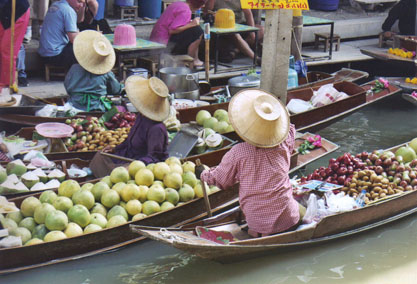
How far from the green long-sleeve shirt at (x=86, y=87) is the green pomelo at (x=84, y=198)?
220cm

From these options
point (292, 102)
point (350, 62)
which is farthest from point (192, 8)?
point (350, 62)

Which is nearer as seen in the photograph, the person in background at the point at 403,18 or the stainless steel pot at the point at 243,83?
the stainless steel pot at the point at 243,83

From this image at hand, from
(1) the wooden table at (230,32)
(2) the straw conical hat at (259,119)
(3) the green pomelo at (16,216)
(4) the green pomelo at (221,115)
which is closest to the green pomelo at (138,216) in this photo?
(3) the green pomelo at (16,216)

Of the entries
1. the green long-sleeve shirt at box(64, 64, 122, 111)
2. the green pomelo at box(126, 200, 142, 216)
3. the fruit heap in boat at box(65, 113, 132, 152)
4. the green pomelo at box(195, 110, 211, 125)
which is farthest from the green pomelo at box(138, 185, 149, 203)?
the green long-sleeve shirt at box(64, 64, 122, 111)

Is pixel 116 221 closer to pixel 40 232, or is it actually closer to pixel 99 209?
pixel 99 209

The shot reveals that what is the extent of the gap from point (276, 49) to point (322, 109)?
136cm

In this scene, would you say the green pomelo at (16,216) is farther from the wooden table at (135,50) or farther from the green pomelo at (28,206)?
the wooden table at (135,50)

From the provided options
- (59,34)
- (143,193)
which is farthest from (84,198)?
(59,34)

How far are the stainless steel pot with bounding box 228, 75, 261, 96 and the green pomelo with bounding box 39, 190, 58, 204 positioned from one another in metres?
3.53

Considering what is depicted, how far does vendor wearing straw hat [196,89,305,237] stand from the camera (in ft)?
15.0

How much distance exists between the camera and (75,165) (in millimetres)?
6027

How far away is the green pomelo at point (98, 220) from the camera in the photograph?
4.99 m

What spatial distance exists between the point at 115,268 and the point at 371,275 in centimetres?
216

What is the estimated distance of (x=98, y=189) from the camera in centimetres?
525
